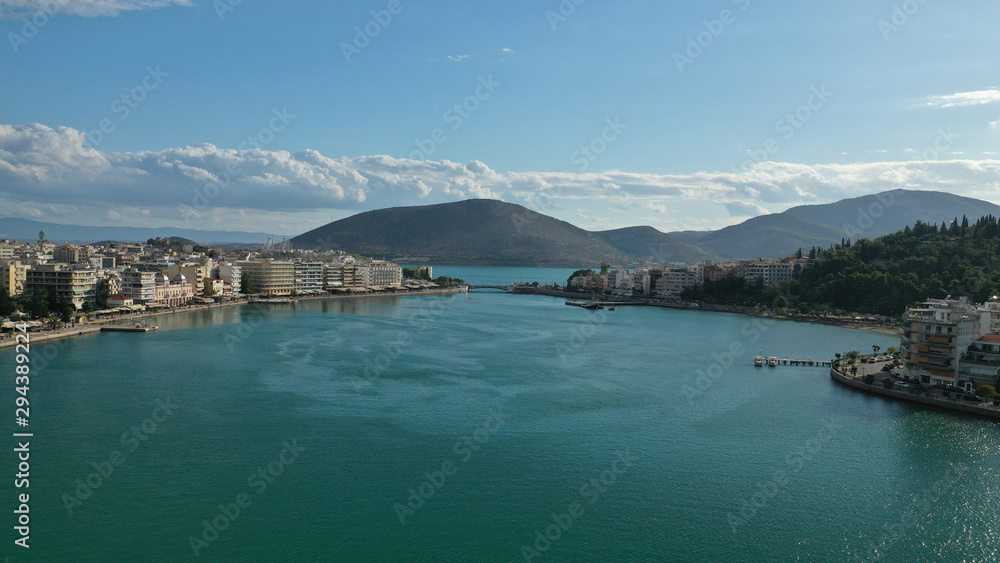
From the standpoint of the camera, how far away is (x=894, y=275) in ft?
81.1

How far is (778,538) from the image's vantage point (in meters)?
5.84

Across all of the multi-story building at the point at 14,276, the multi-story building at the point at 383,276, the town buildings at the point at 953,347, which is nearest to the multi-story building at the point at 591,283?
the multi-story building at the point at 383,276

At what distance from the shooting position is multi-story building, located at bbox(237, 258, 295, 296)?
31141 mm

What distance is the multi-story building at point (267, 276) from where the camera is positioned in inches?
1226

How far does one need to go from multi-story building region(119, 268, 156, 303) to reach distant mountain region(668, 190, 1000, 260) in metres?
84.1

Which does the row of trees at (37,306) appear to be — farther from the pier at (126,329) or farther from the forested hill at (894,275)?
the forested hill at (894,275)

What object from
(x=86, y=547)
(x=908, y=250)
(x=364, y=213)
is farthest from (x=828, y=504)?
(x=364, y=213)

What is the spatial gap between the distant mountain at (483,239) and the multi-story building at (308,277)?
50402mm

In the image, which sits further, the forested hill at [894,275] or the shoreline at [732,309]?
the forested hill at [894,275]

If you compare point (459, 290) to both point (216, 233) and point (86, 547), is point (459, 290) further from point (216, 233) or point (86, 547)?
point (216, 233)

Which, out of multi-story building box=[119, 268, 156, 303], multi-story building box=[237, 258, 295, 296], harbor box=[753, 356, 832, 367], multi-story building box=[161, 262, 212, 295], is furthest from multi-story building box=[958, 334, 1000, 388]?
multi-story building box=[237, 258, 295, 296]

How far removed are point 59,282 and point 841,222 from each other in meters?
111

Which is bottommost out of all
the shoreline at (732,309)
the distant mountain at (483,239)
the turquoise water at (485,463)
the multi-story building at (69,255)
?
the turquoise water at (485,463)

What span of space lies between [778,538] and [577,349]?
10289 millimetres
